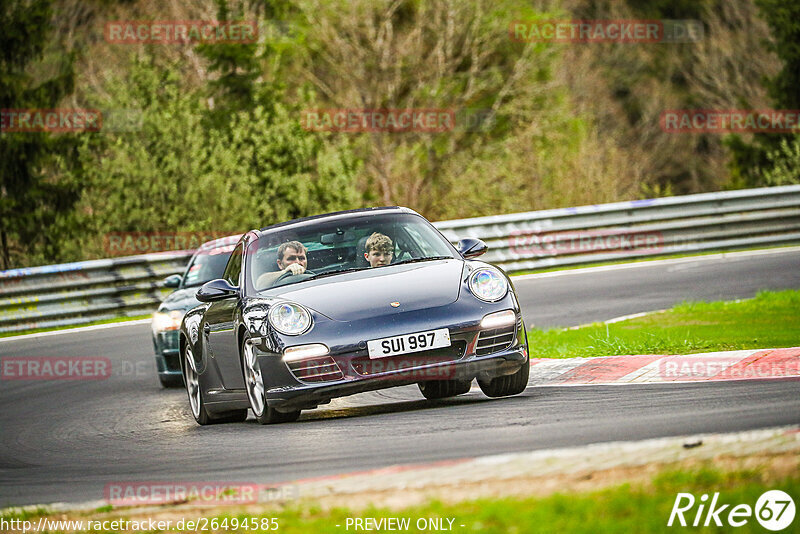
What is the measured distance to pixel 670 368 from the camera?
31.5ft

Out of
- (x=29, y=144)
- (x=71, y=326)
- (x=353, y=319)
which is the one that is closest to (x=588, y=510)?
(x=353, y=319)

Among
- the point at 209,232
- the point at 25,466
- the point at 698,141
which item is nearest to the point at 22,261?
the point at 209,232

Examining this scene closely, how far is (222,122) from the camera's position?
33250mm

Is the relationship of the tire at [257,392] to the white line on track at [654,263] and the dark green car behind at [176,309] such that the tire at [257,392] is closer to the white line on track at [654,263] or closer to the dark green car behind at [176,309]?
the dark green car behind at [176,309]

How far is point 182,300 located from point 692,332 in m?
5.07

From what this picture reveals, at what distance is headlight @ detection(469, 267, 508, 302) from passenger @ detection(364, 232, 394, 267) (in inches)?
31.1

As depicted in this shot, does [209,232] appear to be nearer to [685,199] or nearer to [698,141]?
[685,199]

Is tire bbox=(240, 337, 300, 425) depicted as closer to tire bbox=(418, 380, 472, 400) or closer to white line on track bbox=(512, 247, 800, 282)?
tire bbox=(418, 380, 472, 400)

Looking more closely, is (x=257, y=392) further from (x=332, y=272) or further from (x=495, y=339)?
(x=495, y=339)

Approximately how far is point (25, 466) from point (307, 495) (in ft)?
11.3
